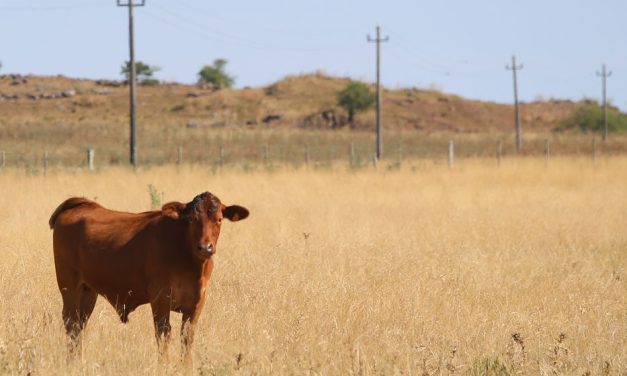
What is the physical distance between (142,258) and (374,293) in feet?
10.0

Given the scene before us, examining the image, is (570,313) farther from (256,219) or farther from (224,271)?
(256,219)

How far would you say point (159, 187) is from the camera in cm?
2261

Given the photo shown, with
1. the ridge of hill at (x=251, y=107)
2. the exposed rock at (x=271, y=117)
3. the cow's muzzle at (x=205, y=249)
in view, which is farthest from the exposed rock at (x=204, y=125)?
the cow's muzzle at (x=205, y=249)

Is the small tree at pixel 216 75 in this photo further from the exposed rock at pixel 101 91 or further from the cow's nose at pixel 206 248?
the cow's nose at pixel 206 248

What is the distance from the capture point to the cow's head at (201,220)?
667cm

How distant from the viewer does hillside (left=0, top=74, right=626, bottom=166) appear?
51.0 metres

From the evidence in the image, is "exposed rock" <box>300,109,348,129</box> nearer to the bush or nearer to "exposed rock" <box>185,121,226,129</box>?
"exposed rock" <box>185,121,226,129</box>

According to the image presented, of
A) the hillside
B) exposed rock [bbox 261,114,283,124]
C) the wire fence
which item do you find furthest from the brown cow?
exposed rock [bbox 261,114,283,124]

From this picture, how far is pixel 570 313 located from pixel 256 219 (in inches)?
306

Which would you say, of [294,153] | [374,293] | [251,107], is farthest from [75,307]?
[251,107]

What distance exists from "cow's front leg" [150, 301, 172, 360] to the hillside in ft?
115

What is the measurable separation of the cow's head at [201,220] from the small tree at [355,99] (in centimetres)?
7042

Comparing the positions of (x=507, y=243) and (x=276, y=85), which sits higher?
(x=276, y=85)

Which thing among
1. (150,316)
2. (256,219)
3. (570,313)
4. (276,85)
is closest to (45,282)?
(150,316)
